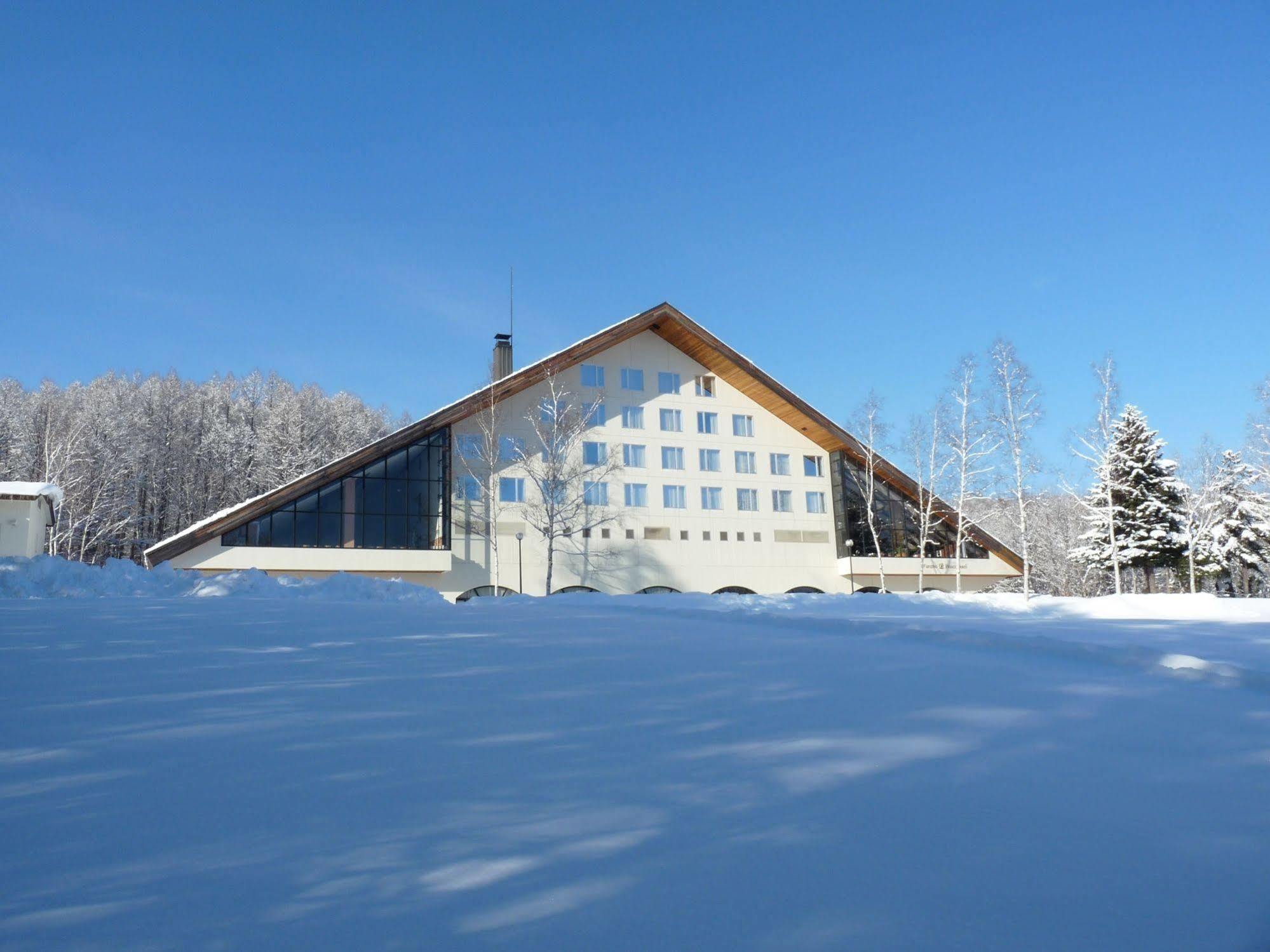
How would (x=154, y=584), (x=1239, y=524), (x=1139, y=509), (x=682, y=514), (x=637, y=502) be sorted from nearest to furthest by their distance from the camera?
(x=154, y=584) < (x=637, y=502) < (x=682, y=514) < (x=1139, y=509) < (x=1239, y=524)

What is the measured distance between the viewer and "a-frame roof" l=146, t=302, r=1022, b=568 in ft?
87.0

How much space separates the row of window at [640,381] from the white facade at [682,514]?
74 millimetres

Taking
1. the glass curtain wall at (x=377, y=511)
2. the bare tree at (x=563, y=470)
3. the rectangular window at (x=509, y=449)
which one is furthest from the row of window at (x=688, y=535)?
the glass curtain wall at (x=377, y=511)

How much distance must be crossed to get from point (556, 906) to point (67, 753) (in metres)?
2.47

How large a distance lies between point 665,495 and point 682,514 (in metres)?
1.06

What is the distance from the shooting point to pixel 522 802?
→ 2867 millimetres

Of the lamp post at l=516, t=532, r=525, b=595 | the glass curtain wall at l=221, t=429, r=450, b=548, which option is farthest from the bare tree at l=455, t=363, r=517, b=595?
the glass curtain wall at l=221, t=429, r=450, b=548

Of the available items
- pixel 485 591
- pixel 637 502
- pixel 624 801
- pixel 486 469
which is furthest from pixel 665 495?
pixel 624 801

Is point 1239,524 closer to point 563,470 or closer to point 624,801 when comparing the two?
point 563,470

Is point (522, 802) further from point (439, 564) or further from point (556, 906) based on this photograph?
point (439, 564)

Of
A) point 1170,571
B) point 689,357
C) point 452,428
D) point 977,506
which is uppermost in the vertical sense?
point 689,357

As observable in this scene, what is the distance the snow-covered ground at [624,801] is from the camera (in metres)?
2.07

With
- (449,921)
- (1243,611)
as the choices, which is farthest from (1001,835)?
(1243,611)

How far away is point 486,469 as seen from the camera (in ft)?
100
